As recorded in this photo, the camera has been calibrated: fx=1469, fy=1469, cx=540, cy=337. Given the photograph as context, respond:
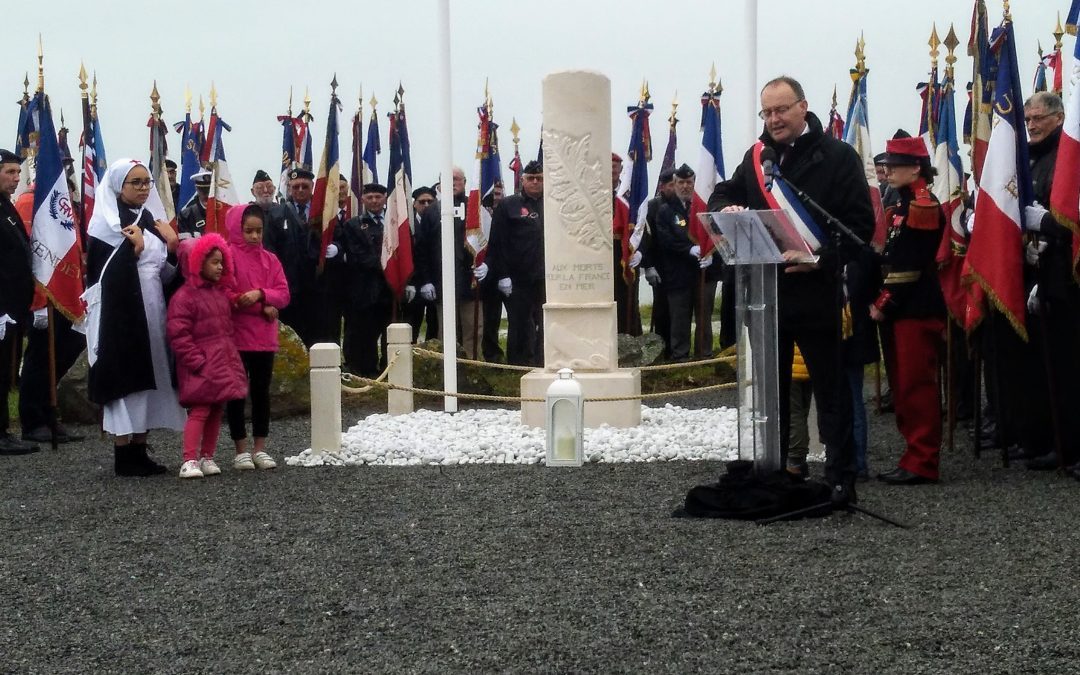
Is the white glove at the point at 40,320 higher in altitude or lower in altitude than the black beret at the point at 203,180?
lower

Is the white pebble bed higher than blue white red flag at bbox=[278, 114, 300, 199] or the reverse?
the reverse

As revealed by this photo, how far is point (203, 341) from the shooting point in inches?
344

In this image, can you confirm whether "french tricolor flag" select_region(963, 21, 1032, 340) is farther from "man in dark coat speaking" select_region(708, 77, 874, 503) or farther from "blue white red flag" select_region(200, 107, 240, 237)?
"blue white red flag" select_region(200, 107, 240, 237)

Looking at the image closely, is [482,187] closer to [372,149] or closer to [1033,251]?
[372,149]

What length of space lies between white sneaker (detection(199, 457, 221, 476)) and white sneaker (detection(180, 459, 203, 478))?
0.06m

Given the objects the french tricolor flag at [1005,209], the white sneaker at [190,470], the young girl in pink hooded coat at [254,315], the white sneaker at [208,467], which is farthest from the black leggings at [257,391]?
the french tricolor flag at [1005,209]

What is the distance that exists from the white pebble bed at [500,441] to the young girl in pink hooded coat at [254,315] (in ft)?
1.41

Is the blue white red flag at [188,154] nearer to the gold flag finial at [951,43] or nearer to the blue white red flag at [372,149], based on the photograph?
the blue white red flag at [372,149]

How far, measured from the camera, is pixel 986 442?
10.1 m

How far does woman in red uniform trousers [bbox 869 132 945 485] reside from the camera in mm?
7996

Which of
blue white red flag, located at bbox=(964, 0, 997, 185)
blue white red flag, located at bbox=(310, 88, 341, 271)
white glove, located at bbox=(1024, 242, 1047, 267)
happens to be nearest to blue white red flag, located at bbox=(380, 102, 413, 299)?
blue white red flag, located at bbox=(310, 88, 341, 271)

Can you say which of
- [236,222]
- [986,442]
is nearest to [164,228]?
[236,222]

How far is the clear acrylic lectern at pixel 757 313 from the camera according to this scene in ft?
21.2

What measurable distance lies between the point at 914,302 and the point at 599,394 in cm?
385
